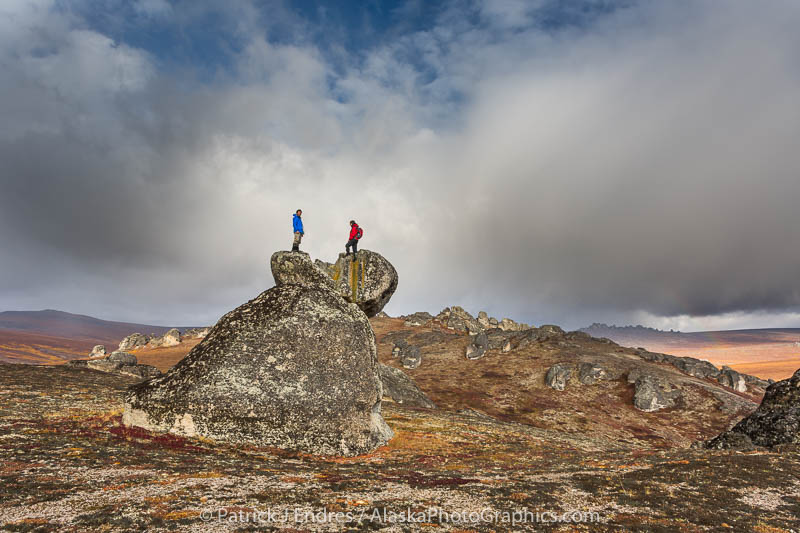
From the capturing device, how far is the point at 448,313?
149125 mm

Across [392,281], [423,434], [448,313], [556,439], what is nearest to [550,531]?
[423,434]

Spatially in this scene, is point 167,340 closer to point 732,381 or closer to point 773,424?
point 773,424

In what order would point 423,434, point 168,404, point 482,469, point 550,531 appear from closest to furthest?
point 550,531, point 482,469, point 168,404, point 423,434

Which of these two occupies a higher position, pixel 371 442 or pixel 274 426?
pixel 274 426

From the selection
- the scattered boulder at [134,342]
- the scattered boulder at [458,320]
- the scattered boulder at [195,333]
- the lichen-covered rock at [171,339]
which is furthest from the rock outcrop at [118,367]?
the scattered boulder at [458,320]

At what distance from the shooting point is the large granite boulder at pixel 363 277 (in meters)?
35.0

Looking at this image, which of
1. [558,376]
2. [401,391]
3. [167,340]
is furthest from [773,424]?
[167,340]

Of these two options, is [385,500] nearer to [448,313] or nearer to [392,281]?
[392,281]

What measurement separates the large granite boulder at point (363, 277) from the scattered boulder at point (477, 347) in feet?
198

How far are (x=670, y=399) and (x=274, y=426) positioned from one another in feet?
226

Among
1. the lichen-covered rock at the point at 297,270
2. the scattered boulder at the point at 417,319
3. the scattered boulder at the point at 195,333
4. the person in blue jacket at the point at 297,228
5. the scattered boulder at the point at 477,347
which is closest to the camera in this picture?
the lichen-covered rock at the point at 297,270

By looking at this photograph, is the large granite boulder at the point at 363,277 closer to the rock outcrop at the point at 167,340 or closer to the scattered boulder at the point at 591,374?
the scattered boulder at the point at 591,374

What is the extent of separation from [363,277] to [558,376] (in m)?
51.9

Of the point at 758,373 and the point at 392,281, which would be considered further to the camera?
the point at 758,373
